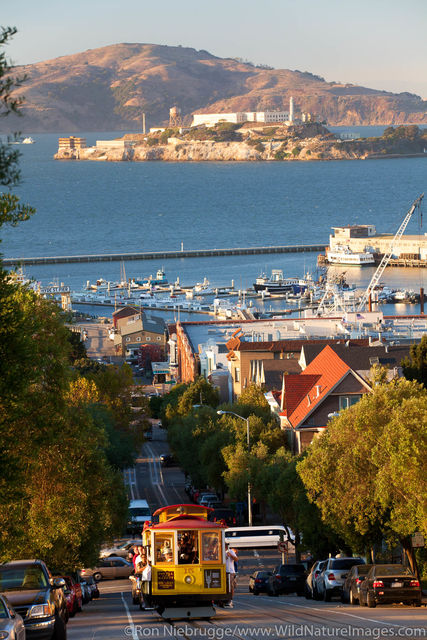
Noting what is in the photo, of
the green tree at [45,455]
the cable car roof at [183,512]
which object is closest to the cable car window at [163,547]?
the cable car roof at [183,512]

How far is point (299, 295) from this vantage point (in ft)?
516

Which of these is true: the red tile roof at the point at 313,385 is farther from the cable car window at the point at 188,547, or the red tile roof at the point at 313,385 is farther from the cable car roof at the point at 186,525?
the cable car window at the point at 188,547

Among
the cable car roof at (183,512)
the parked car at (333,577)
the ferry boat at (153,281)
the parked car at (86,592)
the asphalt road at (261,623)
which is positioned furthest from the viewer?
the ferry boat at (153,281)

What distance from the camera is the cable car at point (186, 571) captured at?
2189cm

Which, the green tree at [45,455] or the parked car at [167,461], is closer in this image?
the green tree at [45,455]

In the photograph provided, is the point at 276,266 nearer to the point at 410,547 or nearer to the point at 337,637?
the point at 410,547

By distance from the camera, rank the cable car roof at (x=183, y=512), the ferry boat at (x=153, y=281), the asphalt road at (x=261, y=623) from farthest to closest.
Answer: the ferry boat at (x=153, y=281), the cable car roof at (x=183, y=512), the asphalt road at (x=261, y=623)

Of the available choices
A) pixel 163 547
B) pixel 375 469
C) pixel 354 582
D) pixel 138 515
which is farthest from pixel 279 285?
pixel 163 547

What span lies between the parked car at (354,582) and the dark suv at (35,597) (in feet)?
26.9

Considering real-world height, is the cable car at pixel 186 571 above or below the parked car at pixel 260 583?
above

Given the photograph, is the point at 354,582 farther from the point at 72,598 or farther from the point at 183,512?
the point at 72,598

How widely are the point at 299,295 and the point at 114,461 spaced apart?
100328 mm

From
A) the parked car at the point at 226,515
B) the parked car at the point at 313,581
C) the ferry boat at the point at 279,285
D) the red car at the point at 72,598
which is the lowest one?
the parked car at the point at 226,515

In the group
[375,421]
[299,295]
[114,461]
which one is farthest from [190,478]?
[299,295]
